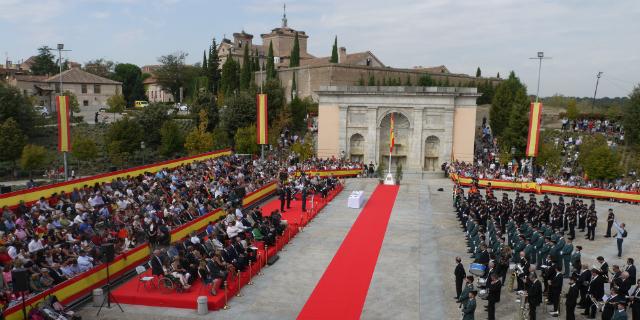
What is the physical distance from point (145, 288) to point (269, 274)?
3.80 meters

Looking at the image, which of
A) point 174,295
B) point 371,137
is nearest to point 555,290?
point 174,295

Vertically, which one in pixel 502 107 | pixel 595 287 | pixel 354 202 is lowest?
pixel 354 202

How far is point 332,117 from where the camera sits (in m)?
44.5

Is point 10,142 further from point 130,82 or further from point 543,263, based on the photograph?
point 130,82

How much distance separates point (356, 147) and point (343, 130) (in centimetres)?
205

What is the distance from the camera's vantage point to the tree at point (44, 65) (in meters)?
87.4

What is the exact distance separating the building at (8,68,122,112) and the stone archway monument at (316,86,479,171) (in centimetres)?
3897

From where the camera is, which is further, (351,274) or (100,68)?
(100,68)

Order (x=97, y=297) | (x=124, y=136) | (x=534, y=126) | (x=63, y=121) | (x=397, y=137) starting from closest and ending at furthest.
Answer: (x=97, y=297) < (x=63, y=121) < (x=534, y=126) < (x=124, y=136) < (x=397, y=137)

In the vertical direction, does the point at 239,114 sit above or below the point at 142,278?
above

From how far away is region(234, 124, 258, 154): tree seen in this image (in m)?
43.2

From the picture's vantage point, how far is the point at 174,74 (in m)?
85.7

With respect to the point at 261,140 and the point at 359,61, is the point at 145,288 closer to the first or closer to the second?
the point at 261,140

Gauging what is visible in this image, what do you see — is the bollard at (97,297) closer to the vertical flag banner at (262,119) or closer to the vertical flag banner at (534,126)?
the vertical flag banner at (262,119)
